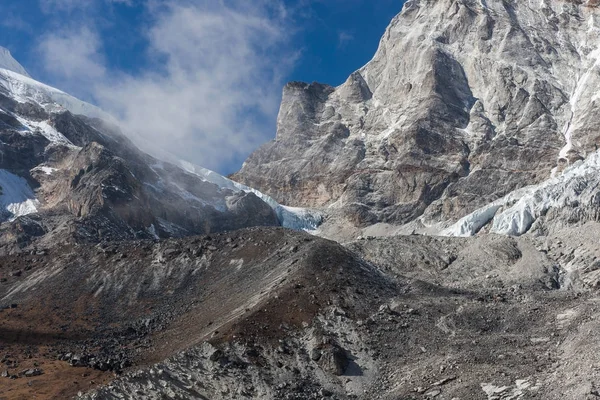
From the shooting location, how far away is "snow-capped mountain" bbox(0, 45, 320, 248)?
15012cm

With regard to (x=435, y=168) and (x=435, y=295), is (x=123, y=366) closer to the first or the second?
(x=435, y=295)

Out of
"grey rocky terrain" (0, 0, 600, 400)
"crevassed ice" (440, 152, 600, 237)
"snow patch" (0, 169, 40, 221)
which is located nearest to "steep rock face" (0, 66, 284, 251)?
"snow patch" (0, 169, 40, 221)

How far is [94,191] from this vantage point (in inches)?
6068

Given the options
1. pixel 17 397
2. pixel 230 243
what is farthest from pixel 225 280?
pixel 17 397

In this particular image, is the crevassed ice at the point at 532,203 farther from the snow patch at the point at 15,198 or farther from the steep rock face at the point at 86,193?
the snow patch at the point at 15,198

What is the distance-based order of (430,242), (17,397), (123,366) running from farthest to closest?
(430,242) < (123,366) < (17,397)

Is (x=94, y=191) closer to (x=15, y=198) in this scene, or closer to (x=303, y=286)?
(x=15, y=198)


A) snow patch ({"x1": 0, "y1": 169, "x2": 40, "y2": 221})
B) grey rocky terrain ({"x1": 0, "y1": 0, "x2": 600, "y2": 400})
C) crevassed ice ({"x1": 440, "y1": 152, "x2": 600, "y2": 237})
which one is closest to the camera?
grey rocky terrain ({"x1": 0, "y1": 0, "x2": 600, "y2": 400})

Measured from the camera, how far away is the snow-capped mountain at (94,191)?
150m

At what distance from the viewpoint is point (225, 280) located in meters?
91.3

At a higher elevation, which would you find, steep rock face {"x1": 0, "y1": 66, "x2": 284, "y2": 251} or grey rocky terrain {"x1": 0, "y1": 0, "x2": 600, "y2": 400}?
steep rock face {"x1": 0, "y1": 66, "x2": 284, "y2": 251}

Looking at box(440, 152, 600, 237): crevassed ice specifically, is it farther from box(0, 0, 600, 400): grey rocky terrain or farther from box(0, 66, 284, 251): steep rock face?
box(0, 66, 284, 251): steep rock face

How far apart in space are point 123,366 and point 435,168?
427 feet

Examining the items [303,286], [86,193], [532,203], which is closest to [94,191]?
[86,193]
